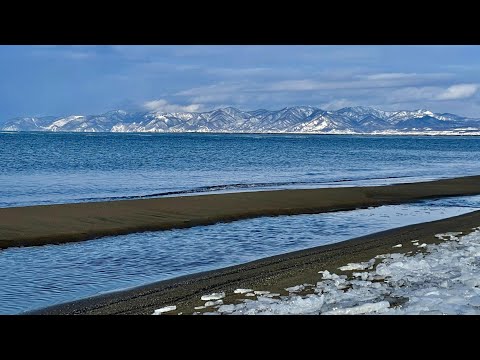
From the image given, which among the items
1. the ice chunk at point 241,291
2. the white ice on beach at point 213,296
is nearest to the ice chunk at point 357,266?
the ice chunk at point 241,291

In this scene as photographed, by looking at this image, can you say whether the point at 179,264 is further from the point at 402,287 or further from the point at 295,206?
the point at 295,206

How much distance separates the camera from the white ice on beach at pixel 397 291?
5840 millimetres

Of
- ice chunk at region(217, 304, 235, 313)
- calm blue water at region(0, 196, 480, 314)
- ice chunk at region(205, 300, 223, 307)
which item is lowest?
calm blue water at region(0, 196, 480, 314)

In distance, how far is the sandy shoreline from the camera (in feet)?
24.9

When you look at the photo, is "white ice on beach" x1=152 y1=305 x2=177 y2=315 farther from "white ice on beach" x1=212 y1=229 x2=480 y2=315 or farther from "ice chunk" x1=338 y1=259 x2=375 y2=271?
"ice chunk" x1=338 y1=259 x2=375 y2=271

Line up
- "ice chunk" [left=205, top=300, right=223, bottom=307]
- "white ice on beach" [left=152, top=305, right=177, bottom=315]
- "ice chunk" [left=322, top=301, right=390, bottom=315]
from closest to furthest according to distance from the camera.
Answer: "ice chunk" [left=322, top=301, right=390, bottom=315]
"white ice on beach" [left=152, top=305, right=177, bottom=315]
"ice chunk" [left=205, top=300, right=223, bottom=307]

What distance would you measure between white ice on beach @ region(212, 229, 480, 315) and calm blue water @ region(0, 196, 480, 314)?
9.52ft

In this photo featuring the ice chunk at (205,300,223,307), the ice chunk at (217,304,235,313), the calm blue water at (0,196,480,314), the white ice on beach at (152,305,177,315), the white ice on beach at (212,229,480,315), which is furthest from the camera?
the calm blue water at (0,196,480,314)

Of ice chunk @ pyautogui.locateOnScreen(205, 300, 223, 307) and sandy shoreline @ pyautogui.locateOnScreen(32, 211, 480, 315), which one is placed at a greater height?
ice chunk @ pyautogui.locateOnScreen(205, 300, 223, 307)

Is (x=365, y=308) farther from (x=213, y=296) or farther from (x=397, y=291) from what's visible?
(x=213, y=296)

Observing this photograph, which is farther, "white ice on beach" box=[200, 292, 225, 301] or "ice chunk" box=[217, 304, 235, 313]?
"white ice on beach" box=[200, 292, 225, 301]

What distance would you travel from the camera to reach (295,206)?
20.1 m

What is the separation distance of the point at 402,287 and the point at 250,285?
218 centimetres

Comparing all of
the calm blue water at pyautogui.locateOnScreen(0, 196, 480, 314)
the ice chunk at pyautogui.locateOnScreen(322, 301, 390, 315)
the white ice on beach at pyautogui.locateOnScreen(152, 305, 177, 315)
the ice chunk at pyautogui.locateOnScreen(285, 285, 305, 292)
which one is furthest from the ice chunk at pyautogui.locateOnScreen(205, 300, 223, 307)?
the calm blue water at pyautogui.locateOnScreen(0, 196, 480, 314)
